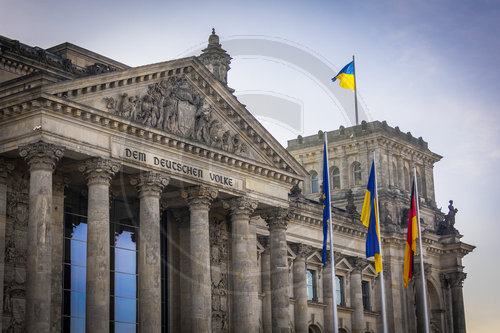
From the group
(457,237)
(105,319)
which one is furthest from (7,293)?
(457,237)

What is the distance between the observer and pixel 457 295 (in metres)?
72.0

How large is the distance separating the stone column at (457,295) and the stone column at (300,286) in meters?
16.7

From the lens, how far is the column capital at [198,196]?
44.9 metres

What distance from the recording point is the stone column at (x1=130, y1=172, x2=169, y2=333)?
134 feet

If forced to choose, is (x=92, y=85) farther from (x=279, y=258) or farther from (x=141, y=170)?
(x=279, y=258)

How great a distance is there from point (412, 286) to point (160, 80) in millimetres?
32320

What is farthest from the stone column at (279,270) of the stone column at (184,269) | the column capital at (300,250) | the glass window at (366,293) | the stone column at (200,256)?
the glass window at (366,293)

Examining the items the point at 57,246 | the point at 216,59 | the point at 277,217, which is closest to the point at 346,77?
the point at 216,59

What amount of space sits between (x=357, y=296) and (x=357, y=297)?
0.07 metres

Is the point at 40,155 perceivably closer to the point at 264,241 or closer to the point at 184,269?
the point at 184,269

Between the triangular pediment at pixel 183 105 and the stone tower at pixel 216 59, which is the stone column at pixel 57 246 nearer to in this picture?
the triangular pediment at pixel 183 105

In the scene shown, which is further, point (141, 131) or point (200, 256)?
point (200, 256)

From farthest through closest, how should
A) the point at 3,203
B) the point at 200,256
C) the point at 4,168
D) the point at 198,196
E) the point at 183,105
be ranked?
the point at 198,196
the point at 200,256
the point at 183,105
the point at 4,168
the point at 3,203

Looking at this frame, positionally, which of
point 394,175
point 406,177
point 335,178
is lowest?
point 394,175
